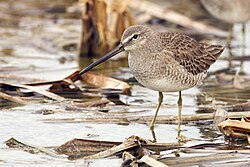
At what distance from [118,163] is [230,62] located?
4.71 metres

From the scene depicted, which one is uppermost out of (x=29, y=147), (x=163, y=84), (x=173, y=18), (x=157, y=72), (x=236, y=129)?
(x=173, y=18)

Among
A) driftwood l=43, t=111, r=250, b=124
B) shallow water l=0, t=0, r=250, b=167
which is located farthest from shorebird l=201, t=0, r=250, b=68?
driftwood l=43, t=111, r=250, b=124

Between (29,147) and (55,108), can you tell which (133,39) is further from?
(29,147)

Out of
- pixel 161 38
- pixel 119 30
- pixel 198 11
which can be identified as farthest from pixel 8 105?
pixel 198 11

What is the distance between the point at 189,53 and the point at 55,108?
4.79ft

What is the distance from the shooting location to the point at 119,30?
10.4 metres

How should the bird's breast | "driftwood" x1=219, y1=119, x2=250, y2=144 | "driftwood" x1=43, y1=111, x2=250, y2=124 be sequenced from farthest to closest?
"driftwood" x1=43, y1=111, x2=250, y2=124, the bird's breast, "driftwood" x1=219, y1=119, x2=250, y2=144

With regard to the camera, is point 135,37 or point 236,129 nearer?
point 236,129

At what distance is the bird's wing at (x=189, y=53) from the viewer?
6875mm

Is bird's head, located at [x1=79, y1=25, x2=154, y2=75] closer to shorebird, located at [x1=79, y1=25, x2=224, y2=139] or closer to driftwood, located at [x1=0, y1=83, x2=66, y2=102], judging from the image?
shorebird, located at [x1=79, y1=25, x2=224, y2=139]

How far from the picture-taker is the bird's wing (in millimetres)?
6875

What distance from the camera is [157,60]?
665 cm

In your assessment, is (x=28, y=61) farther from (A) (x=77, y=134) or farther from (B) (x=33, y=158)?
(B) (x=33, y=158)

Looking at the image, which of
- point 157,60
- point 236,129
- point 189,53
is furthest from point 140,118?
point 236,129
